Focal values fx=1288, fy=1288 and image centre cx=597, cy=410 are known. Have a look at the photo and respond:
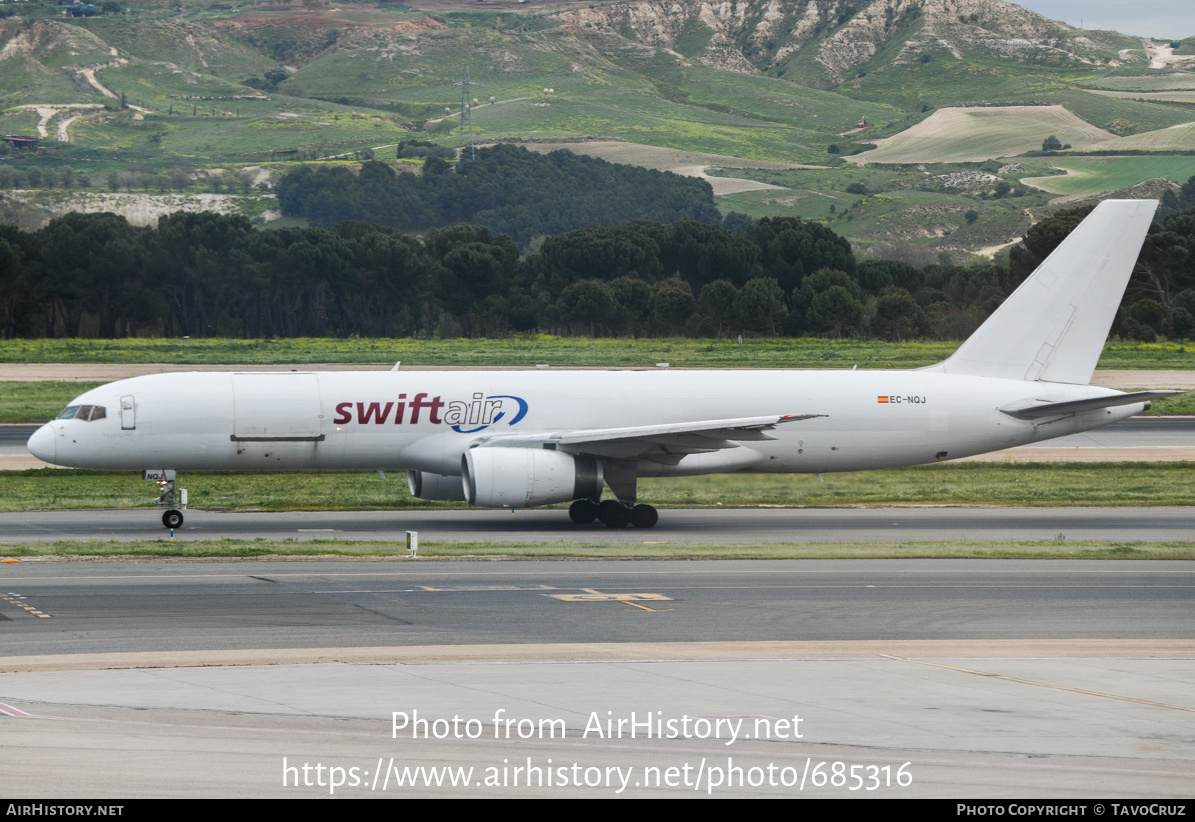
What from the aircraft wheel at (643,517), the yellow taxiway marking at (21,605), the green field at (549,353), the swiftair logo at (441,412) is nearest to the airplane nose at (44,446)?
the swiftair logo at (441,412)

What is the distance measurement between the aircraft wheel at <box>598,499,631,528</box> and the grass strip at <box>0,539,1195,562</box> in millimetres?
4241

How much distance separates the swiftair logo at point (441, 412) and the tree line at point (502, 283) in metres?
85.2

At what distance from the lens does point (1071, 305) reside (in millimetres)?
38219

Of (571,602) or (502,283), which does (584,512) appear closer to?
(571,602)

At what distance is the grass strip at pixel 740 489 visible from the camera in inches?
1529

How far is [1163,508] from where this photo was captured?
39062mm

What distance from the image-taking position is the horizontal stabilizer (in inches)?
1390

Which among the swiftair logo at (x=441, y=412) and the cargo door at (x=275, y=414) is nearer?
the cargo door at (x=275, y=414)

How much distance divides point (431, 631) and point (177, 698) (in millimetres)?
5407

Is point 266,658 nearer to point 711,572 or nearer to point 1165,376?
point 711,572

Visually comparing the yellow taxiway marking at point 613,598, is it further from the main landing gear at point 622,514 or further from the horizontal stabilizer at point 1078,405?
the horizontal stabilizer at point 1078,405

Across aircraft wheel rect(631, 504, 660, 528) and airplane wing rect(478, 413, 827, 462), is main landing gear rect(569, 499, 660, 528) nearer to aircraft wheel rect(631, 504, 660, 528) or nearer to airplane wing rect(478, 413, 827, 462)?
aircraft wheel rect(631, 504, 660, 528)

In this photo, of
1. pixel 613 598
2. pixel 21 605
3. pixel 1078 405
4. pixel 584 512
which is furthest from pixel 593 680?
pixel 1078 405
